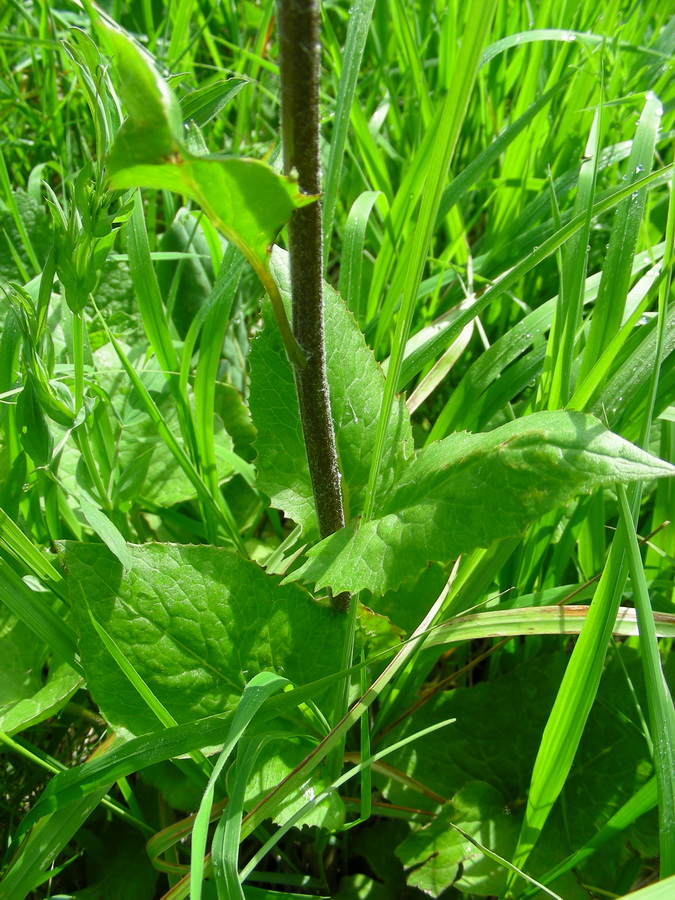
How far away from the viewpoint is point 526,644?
123 cm

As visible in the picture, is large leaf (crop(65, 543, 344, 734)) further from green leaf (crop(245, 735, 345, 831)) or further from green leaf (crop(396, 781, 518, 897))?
green leaf (crop(396, 781, 518, 897))

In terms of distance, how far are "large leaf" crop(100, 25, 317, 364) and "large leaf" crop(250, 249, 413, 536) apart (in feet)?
1.11

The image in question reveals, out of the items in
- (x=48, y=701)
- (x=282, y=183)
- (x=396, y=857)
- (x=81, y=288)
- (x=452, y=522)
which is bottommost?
(x=396, y=857)

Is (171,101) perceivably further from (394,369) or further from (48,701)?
(48,701)

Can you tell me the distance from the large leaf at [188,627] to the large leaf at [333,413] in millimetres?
123

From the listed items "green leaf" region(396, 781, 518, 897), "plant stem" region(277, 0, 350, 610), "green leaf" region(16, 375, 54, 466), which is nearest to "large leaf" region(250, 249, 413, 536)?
"plant stem" region(277, 0, 350, 610)

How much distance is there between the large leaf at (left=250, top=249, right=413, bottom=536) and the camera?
37.9 inches

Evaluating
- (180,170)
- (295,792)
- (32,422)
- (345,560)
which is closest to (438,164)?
(180,170)

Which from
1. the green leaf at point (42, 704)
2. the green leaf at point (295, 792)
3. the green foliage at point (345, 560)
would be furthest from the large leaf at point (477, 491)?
the green leaf at point (42, 704)

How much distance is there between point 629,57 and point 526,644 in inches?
56.7

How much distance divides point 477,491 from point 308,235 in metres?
0.31

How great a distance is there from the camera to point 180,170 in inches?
20.5

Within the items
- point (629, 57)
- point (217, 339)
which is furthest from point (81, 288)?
point (629, 57)

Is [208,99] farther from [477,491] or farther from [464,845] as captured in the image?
[464,845]
